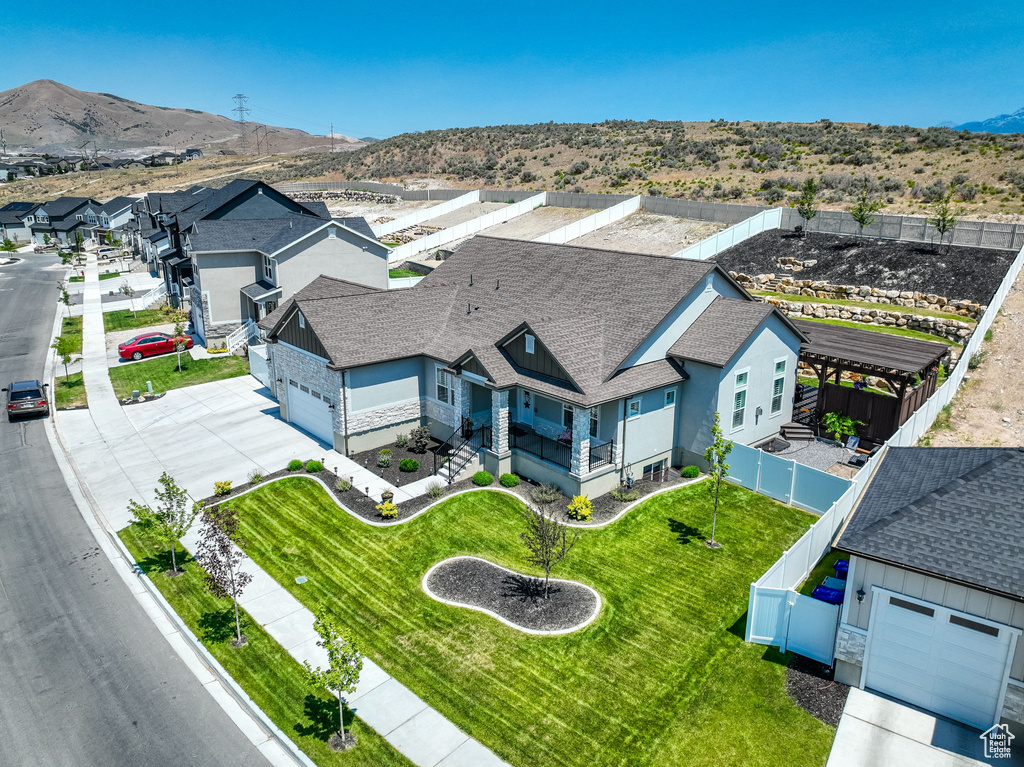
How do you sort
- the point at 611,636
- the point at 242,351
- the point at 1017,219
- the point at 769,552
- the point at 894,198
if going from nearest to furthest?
the point at 611,636, the point at 769,552, the point at 242,351, the point at 1017,219, the point at 894,198

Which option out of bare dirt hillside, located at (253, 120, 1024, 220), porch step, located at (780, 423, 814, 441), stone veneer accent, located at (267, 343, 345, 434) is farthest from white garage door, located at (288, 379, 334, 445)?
bare dirt hillside, located at (253, 120, 1024, 220)

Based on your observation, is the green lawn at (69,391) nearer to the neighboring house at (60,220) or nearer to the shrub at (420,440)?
the shrub at (420,440)

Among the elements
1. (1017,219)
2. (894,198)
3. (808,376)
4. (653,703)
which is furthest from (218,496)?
(894,198)

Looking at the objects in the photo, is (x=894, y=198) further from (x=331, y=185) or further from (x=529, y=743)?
(x=331, y=185)

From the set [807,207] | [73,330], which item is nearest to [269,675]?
[73,330]

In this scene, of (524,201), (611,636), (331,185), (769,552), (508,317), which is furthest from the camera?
(331,185)

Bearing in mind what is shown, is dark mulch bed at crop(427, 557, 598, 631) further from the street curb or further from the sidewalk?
the street curb

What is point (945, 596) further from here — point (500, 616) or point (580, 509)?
point (580, 509)
